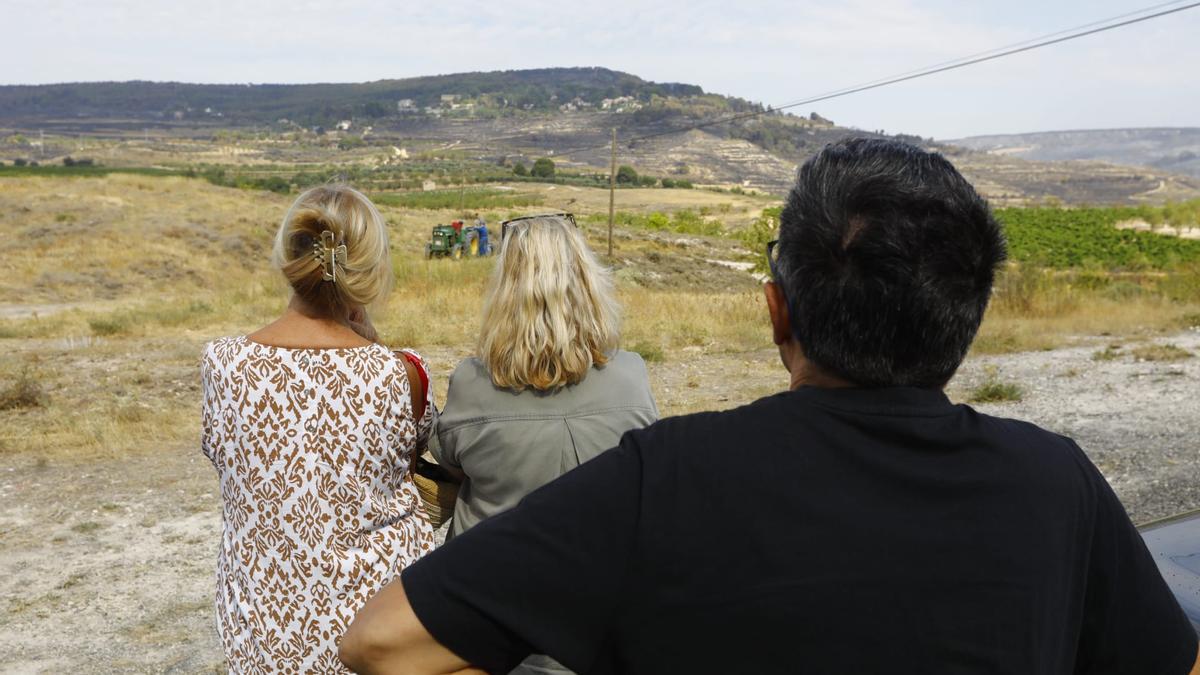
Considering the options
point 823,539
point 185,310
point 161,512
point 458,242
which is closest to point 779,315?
point 823,539

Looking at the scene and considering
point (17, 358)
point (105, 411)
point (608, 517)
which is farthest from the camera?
point (17, 358)

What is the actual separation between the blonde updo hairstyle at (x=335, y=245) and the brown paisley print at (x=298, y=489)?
0.47 ft

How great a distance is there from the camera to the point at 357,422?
2.37 m

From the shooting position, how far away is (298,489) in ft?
7.69

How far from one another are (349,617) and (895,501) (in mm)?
1553

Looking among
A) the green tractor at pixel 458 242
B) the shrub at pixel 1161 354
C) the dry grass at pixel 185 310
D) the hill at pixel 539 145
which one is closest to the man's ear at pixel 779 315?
the dry grass at pixel 185 310

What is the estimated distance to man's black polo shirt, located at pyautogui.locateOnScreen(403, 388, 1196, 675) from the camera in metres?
1.15

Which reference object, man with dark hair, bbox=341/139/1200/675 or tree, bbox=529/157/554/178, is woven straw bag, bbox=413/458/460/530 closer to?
man with dark hair, bbox=341/139/1200/675

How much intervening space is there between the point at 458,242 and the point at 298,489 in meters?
29.7

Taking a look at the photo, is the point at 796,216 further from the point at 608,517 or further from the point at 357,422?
the point at 357,422

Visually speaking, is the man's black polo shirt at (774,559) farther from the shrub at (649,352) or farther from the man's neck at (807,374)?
the shrub at (649,352)

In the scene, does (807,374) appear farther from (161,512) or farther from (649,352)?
(649,352)

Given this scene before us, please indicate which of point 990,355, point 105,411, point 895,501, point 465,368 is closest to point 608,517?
point 895,501

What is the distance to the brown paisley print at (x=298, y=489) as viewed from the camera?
92.3 inches
